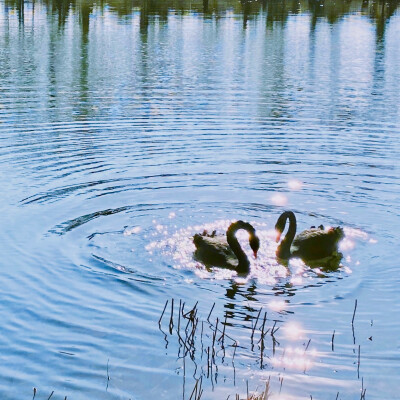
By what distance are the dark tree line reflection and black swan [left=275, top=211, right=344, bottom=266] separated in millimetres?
44890

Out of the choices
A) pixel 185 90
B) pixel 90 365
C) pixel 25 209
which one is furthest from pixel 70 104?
pixel 90 365

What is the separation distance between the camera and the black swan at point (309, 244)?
40.5 ft

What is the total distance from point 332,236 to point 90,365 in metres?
4.78

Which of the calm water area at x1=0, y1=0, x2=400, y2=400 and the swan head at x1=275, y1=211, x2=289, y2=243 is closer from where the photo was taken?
the calm water area at x1=0, y1=0, x2=400, y2=400

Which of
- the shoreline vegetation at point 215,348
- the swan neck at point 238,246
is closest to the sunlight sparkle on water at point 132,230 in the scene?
the swan neck at point 238,246


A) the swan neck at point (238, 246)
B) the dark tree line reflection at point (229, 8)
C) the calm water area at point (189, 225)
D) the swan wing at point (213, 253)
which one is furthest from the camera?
the dark tree line reflection at point (229, 8)

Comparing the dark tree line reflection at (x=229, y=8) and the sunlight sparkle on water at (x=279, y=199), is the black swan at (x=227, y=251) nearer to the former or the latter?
the sunlight sparkle on water at (x=279, y=199)

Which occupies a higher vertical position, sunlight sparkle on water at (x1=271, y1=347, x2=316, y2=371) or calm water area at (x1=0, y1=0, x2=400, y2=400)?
calm water area at (x1=0, y1=0, x2=400, y2=400)

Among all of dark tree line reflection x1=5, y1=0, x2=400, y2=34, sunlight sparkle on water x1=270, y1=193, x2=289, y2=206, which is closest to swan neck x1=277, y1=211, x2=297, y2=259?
sunlight sparkle on water x1=270, y1=193, x2=289, y2=206

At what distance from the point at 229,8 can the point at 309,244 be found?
6676 centimetres

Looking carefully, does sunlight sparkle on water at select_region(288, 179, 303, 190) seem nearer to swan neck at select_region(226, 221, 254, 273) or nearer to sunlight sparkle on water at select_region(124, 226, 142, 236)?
sunlight sparkle on water at select_region(124, 226, 142, 236)

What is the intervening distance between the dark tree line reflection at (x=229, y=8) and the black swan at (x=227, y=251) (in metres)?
45.0

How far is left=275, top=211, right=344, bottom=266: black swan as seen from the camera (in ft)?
40.5

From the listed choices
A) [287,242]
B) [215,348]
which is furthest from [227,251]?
[215,348]
